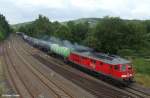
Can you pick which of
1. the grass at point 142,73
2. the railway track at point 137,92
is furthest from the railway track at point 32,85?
the grass at point 142,73

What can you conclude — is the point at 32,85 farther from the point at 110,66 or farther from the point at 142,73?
the point at 142,73

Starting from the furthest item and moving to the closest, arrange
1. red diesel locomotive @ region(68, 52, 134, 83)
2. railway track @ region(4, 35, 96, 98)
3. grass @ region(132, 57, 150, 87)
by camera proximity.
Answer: grass @ region(132, 57, 150, 87), red diesel locomotive @ region(68, 52, 134, 83), railway track @ region(4, 35, 96, 98)

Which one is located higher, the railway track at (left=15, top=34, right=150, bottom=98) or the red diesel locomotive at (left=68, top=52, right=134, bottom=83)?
the red diesel locomotive at (left=68, top=52, right=134, bottom=83)

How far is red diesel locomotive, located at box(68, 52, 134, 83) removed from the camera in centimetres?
3444

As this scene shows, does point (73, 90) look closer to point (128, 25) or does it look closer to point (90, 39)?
point (90, 39)

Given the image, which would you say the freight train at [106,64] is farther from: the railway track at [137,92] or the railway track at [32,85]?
the railway track at [32,85]

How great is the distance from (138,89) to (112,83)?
4.39 m

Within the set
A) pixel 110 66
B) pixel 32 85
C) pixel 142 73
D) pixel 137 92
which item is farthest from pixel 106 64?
pixel 32 85

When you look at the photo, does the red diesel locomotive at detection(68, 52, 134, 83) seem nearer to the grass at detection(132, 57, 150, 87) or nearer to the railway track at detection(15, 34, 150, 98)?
the railway track at detection(15, 34, 150, 98)

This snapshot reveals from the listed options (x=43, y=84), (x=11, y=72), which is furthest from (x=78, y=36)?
(x=43, y=84)

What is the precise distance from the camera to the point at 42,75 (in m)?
43.7

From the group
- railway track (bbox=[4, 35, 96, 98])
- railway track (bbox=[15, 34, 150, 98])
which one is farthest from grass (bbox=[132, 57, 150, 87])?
railway track (bbox=[4, 35, 96, 98])

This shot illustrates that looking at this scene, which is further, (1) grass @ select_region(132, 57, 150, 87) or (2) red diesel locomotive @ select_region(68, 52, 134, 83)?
(1) grass @ select_region(132, 57, 150, 87)

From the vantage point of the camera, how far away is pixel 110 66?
35500 mm
